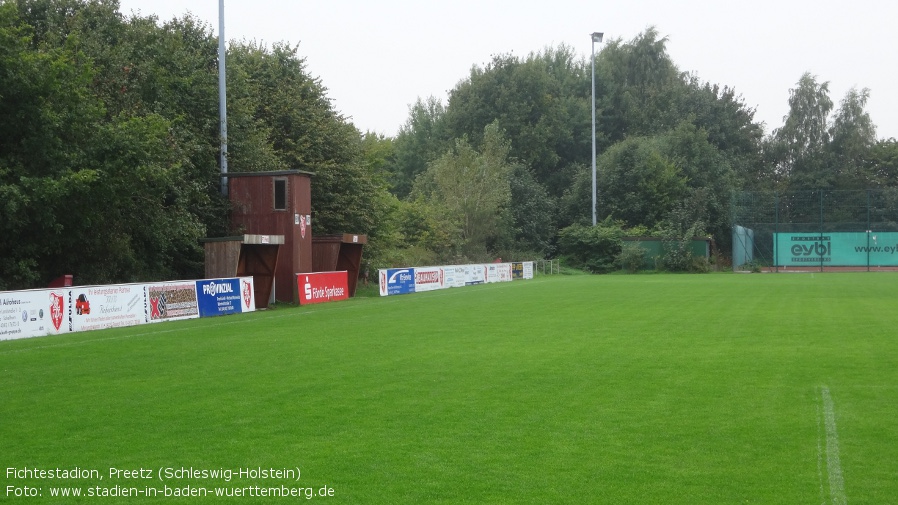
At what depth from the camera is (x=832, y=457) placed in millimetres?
7816

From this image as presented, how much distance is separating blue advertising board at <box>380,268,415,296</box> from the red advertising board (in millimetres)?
1828

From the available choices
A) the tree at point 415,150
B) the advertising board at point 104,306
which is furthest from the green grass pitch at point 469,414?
the tree at point 415,150

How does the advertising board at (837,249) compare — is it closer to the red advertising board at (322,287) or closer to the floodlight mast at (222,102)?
the red advertising board at (322,287)

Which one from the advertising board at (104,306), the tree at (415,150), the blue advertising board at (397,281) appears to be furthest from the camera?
the tree at (415,150)

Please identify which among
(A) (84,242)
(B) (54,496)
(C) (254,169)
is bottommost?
(B) (54,496)

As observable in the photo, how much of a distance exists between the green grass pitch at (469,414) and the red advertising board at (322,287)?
11763mm

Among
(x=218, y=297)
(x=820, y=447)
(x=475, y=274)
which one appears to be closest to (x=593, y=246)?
(x=475, y=274)

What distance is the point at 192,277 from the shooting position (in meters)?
35.2

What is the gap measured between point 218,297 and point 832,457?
21760 millimetres

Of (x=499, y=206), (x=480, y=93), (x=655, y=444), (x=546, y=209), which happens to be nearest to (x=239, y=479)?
(x=655, y=444)

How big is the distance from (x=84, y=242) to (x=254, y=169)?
10.0 m

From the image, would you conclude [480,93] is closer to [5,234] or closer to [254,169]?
[254,169]

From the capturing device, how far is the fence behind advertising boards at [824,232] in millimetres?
61656

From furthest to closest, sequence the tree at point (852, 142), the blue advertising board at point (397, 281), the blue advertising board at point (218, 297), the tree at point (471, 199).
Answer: the tree at point (852, 142), the tree at point (471, 199), the blue advertising board at point (397, 281), the blue advertising board at point (218, 297)
